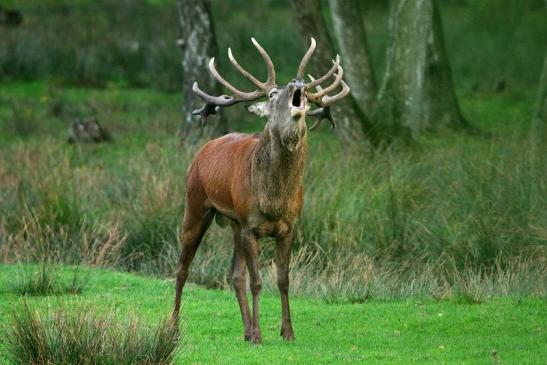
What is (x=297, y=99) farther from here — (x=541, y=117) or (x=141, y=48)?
(x=141, y=48)

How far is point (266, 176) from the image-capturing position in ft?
36.2

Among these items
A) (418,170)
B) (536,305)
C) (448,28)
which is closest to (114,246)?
(418,170)

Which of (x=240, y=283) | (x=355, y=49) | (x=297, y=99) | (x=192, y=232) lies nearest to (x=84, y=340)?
(x=240, y=283)

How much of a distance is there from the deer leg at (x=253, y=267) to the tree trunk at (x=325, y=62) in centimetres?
1057

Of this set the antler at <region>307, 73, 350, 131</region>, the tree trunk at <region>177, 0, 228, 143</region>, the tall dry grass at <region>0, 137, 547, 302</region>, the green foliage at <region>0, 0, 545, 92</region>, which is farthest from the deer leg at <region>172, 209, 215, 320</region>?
the green foliage at <region>0, 0, 545, 92</region>

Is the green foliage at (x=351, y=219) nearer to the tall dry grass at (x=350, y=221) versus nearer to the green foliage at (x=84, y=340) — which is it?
the tall dry grass at (x=350, y=221)

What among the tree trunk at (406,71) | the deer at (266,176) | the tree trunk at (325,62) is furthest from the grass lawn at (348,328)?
the tree trunk at (406,71)

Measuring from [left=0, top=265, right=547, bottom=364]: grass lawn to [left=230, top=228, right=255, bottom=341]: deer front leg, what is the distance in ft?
0.57

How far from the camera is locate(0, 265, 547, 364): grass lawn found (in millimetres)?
10469

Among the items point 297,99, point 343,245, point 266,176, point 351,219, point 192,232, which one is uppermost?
point 297,99

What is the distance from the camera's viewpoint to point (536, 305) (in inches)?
499

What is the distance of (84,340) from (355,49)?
16597mm

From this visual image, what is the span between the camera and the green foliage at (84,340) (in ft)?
31.2

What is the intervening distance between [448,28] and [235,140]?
959 inches
